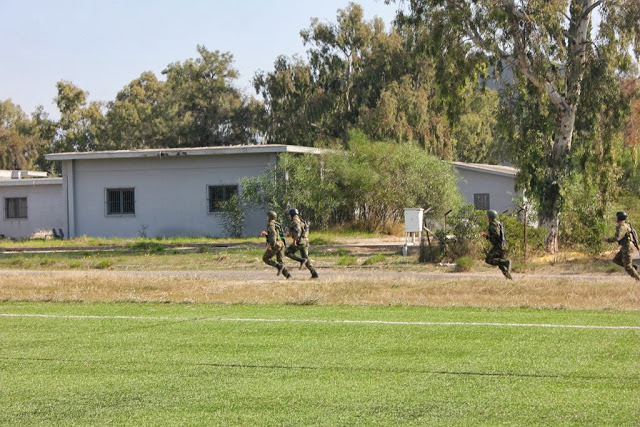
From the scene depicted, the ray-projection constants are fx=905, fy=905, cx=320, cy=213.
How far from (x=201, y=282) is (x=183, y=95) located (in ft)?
172

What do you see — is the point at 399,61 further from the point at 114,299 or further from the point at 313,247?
the point at 114,299

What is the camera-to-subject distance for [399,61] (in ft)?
192

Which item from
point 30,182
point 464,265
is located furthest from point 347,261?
point 30,182

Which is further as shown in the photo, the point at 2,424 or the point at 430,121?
the point at 430,121

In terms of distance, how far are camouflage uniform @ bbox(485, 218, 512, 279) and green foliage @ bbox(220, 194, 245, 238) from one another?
19094 millimetres

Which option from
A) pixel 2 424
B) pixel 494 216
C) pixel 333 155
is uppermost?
pixel 333 155

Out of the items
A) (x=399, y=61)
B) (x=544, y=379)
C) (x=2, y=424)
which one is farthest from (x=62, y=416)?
(x=399, y=61)

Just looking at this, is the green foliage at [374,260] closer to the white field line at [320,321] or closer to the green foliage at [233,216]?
the white field line at [320,321]

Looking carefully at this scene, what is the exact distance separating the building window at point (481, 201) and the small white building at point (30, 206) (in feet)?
63.4

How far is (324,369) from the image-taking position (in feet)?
30.9

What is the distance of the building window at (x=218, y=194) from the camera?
38312 mm

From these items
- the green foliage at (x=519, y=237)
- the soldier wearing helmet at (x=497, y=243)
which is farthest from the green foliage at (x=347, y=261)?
the soldier wearing helmet at (x=497, y=243)

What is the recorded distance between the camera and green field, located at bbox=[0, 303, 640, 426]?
753cm

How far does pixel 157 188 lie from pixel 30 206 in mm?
7521
